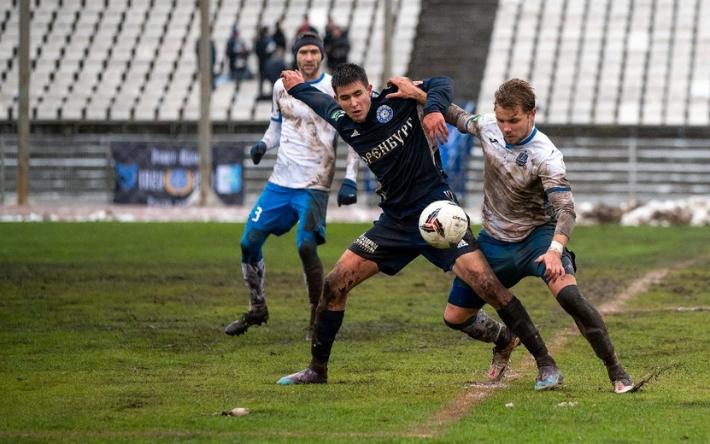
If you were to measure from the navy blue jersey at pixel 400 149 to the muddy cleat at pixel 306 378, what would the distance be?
1023 mm

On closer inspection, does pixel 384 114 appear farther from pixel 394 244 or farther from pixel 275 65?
pixel 275 65

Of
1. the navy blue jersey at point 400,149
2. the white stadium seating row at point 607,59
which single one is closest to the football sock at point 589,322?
the navy blue jersey at point 400,149

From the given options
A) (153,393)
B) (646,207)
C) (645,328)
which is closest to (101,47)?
(646,207)

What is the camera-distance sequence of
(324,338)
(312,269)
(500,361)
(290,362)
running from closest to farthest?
(324,338) → (500,361) → (290,362) → (312,269)

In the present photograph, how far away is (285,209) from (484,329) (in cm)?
327

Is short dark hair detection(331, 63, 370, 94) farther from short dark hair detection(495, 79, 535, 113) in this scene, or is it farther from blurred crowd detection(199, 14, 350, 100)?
blurred crowd detection(199, 14, 350, 100)

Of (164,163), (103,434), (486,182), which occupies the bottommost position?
(164,163)

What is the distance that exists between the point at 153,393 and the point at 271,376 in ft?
3.41

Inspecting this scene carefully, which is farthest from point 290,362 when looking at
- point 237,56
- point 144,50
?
point 144,50

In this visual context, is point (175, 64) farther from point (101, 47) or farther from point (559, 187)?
point (559, 187)

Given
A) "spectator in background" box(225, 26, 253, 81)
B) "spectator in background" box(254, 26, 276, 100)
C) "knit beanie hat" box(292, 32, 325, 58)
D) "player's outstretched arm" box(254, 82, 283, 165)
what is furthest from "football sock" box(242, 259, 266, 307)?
"spectator in background" box(225, 26, 253, 81)

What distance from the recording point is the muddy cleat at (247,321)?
40.6 feet

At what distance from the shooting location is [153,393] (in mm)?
9016

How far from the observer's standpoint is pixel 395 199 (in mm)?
9445
